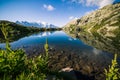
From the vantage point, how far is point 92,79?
34.8 metres

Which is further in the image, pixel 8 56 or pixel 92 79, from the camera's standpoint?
pixel 92 79

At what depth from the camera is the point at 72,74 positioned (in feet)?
96.4

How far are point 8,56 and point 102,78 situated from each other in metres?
24.6

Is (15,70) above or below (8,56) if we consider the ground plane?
below

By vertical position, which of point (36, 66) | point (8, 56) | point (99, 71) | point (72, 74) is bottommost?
point (99, 71)

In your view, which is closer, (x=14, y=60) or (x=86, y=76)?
(x=14, y=60)

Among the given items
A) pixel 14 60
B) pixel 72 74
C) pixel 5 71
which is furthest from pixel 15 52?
pixel 72 74

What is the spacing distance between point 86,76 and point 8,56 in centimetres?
2364

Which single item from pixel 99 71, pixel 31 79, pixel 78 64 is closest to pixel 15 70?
pixel 31 79

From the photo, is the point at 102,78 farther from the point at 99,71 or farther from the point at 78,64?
the point at 78,64

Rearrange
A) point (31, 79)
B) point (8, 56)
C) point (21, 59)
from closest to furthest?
point (31, 79) < point (8, 56) < point (21, 59)

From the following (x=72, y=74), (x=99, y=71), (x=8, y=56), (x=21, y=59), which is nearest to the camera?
(x=8, y=56)

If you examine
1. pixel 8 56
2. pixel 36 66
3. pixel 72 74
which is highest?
pixel 8 56

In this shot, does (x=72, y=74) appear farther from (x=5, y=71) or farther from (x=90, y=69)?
(x=5, y=71)
